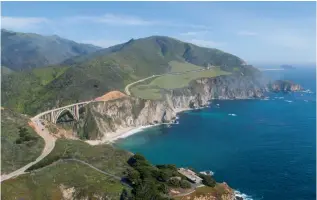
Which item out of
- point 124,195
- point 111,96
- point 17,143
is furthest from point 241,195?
point 111,96

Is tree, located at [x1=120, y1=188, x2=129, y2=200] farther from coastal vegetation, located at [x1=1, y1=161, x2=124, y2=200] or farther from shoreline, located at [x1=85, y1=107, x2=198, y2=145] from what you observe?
shoreline, located at [x1=85, y1=107, x2=198, y2=145]

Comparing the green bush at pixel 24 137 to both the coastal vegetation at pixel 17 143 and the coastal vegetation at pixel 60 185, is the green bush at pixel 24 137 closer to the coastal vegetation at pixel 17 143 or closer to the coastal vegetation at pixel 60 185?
the coastal vegetation at pixel 17 143

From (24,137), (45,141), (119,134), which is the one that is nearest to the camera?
(24,137)

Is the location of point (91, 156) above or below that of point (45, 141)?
below

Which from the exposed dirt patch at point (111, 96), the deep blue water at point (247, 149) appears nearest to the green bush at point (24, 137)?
the deep blue water at point (247, 149)

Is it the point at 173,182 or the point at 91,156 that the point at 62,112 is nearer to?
the point at 91,156

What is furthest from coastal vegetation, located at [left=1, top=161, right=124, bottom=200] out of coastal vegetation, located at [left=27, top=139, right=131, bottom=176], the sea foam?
the sea foam

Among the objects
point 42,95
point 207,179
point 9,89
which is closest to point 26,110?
point 42,95
